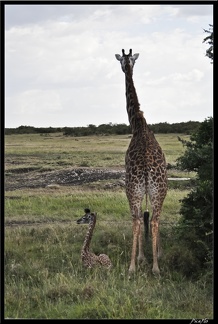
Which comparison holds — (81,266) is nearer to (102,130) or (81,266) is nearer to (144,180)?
(144,180)

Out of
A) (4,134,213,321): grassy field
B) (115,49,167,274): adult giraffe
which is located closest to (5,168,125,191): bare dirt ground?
(4,134,213,321): grassy field

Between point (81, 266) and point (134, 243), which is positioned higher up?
point (134, 243)

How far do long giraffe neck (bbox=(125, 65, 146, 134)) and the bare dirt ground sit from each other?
655cm

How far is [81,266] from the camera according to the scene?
368 inches

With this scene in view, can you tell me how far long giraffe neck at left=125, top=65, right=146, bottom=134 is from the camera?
9750mm

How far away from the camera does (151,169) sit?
9289mm

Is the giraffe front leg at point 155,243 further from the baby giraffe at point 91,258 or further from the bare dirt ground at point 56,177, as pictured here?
the bare dirt ground at point 56,177

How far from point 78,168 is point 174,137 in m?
8.46

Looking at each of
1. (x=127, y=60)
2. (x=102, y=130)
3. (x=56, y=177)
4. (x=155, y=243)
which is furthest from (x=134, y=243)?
(x=102, y=130)

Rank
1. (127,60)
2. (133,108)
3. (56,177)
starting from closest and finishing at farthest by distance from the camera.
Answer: (127,60)
(133,108)
(56,177)

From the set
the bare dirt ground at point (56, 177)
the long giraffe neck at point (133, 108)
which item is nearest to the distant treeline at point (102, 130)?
the bare dirt ground at point (56, 177)

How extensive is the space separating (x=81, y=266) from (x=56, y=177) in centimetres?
884
